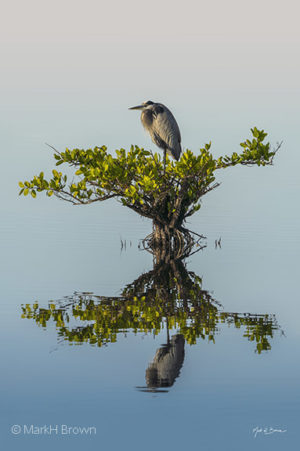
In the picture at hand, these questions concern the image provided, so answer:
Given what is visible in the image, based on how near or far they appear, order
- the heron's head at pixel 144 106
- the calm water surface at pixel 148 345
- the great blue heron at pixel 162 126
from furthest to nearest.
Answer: the heron's head at pixel 144 106, the great blue heron at pixel 162 126, the calm water surface at pixel 148 345

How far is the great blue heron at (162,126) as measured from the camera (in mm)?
18969

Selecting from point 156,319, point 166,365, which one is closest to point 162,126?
point 156,319

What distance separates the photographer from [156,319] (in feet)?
34.2

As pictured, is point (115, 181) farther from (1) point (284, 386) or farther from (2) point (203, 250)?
(1) point (284, 386)

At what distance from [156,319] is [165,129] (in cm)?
925

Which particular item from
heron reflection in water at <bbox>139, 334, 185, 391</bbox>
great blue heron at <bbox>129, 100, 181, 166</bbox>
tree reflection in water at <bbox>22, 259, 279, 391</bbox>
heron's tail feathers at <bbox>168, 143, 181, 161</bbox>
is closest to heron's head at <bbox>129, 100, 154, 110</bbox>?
great blue heron at <bbox>129, 100, 181, 166</bbox>

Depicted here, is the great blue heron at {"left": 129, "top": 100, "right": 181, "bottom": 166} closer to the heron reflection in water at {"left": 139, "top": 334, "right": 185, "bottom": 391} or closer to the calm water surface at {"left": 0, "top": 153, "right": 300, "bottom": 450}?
the calm water surface at {"left": 0, "top": 153, "right": 300, "bottom": 450}

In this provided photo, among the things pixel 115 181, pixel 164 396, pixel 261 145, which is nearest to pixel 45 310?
pixel 164 396

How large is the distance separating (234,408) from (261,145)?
12.1 metres

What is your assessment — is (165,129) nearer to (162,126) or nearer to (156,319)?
(162,126)

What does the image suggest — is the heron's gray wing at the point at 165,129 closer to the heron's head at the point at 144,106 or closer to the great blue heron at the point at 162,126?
the great blue heron at the point at 162,126

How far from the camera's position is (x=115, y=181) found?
59.2ft

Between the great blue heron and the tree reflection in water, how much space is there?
625 cm

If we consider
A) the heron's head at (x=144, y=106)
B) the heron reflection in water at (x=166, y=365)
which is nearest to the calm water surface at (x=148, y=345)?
the heron reflection in water at (x=166, y=365)
